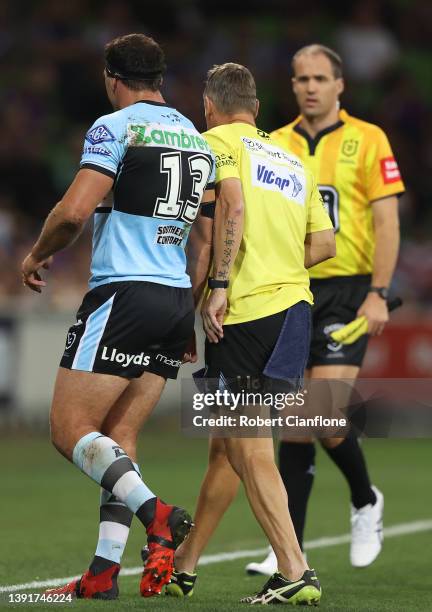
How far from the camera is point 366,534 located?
7965 millimetres

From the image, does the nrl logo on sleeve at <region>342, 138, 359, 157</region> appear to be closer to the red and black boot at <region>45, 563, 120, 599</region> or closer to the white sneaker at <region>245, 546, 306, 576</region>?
the white sneaker at <region>245, 546, 306, 576</region>

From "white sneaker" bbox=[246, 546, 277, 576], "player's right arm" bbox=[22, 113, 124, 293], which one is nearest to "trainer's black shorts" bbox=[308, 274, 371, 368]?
"white sneaker" bbox=[246, 546, 277, 576]

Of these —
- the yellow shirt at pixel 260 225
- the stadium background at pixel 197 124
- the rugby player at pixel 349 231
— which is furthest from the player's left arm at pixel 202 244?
the stadium background at pixel 197 124

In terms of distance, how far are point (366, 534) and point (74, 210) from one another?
319 centimetres

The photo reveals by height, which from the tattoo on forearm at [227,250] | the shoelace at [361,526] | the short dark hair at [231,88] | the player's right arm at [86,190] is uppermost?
the short dark hair at [231,88]

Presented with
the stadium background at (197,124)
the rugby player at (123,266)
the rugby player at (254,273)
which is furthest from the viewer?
the stadium background at (197,124)

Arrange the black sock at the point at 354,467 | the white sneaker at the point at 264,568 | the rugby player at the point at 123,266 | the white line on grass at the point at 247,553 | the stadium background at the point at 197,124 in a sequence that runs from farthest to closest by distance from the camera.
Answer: the stadium background at the point at 197,124
the black sock at the point at 354,467
the white sneaker at the point at 264,568
the white line on grass at the point at 247,553
the rugby player at the point at 123,266

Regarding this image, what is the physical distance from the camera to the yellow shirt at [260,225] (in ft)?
20.6

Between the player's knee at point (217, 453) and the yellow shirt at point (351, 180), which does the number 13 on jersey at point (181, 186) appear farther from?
the yellow shirt at point (351, 180)

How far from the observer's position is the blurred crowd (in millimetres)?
17016

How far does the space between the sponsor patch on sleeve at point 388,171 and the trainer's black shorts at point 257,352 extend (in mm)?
1837

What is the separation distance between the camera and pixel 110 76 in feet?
20.0

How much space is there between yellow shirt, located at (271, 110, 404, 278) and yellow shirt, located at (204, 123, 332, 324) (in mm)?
1626

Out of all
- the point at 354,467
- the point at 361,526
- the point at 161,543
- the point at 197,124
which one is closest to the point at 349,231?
the point at 354,467
